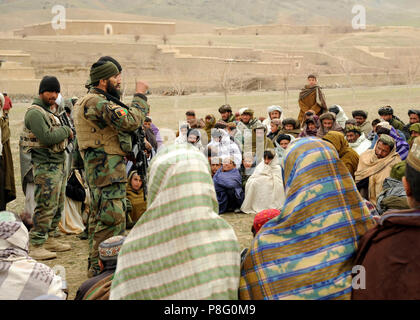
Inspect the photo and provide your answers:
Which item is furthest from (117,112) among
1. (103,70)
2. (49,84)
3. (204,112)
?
(204,112)

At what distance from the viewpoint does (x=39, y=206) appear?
4750 millimetres

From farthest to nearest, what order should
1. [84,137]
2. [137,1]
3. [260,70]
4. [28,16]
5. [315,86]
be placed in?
1. [137,1]
2. [28,16]
3. [260,70]
4. [315,86]
5. [84,137]

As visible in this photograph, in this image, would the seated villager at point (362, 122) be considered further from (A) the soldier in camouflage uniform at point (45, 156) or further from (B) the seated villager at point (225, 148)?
(A) the soldier in camouflage uniform at point (45, 156)

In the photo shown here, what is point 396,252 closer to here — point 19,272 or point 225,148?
point 19,272

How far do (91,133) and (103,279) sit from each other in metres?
1.48

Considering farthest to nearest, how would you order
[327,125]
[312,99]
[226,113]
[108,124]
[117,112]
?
[312,99]
[226,113]
[327,125]
[108,124]
[117,112]

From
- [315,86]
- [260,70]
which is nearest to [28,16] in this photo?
[260,70]

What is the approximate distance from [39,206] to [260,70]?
36.4 meters

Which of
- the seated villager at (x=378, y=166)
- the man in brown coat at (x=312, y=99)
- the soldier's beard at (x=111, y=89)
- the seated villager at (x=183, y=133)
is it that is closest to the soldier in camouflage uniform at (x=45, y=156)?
the soldier's beard at (x=111, y=89)

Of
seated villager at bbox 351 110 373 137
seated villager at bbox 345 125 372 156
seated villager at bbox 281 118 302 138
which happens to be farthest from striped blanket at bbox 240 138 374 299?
seated villager at bbox 351 110 373 137

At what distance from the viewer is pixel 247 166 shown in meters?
7.21

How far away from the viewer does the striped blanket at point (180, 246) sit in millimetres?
2033

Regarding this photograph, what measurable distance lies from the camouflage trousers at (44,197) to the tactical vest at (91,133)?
1.01m

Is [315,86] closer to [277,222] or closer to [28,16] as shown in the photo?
[277,222]
